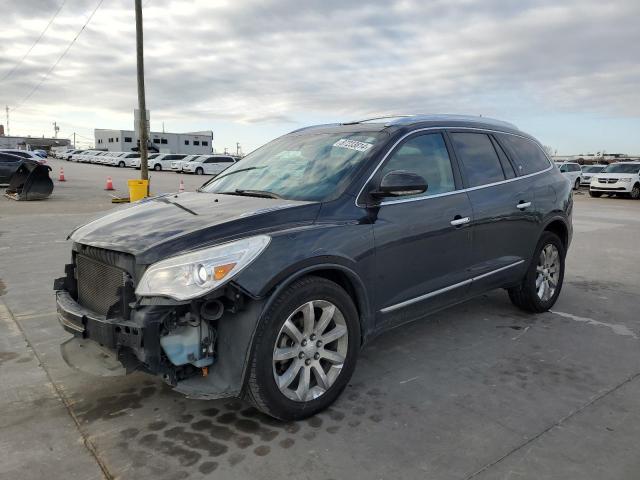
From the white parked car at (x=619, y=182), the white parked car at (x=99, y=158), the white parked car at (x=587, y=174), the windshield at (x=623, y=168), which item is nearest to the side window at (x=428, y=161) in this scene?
the white parked car at (x=619, y=182)

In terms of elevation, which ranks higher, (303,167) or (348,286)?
(303,167)

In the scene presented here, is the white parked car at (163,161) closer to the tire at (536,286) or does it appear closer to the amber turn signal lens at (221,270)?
the tire at (536,286)

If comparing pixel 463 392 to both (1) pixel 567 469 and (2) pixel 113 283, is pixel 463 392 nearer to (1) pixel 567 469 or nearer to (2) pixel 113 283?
(1) pixel 567 469

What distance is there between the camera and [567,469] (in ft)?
8.92

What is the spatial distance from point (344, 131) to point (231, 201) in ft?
3.78

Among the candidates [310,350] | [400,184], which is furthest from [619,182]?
[310,350]

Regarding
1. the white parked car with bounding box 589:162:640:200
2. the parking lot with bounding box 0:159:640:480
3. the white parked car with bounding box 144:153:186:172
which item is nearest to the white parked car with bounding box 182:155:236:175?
the white parked car with bounding box 144:153:186:172

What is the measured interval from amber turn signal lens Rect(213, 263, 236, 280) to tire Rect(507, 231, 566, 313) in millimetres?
3421

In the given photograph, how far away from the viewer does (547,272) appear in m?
5.43

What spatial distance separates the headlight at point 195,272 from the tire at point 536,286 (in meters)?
3.33

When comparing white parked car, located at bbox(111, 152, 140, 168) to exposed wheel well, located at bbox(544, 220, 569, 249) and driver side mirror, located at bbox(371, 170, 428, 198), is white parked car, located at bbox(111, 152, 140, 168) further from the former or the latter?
driver side mirror, located at bbox(371, 170, 428, 198)

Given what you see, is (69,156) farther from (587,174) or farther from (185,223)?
(185,223)

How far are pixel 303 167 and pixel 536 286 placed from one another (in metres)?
2.82

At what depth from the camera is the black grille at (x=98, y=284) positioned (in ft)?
9.98
